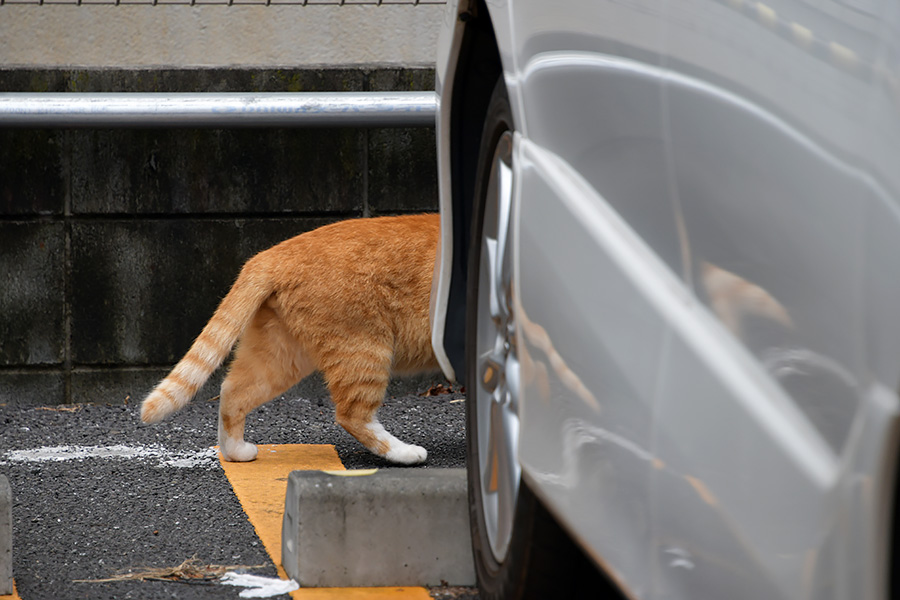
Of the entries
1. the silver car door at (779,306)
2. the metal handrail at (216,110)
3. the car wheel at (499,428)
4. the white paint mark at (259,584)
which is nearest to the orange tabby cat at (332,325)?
the metal handrail at (216,110)

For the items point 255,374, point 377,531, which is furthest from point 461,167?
point 255,374

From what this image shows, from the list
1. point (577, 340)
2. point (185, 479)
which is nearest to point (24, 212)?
point (185, 479)

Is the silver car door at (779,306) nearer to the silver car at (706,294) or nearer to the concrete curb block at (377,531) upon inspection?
the silver car at (706,294)

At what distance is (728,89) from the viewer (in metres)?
1.15

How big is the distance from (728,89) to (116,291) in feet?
14.5

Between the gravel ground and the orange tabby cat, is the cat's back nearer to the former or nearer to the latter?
the orange tabby cat

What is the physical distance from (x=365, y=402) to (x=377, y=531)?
4.91 ft

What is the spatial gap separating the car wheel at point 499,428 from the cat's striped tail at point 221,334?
1.76 m

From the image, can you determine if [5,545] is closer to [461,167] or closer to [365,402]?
[461,167]

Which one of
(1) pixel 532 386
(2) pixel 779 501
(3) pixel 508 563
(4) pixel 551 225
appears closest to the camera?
(2) pixel 779 501

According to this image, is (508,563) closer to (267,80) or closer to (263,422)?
(263,422)

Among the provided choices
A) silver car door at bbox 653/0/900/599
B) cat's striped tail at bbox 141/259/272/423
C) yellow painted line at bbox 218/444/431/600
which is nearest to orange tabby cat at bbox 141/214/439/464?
cat's striped tail at bbox 141/259/272/423

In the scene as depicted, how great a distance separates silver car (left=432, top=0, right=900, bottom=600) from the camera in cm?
93

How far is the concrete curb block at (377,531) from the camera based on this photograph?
8.57ft
